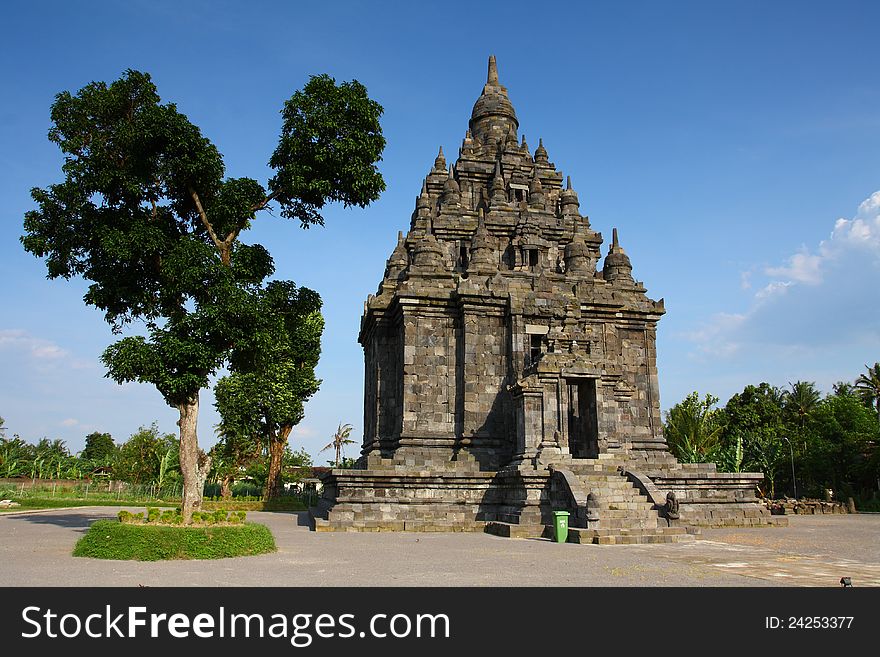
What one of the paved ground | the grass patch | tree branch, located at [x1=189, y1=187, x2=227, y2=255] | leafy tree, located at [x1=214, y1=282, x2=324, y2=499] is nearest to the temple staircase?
the paved ground

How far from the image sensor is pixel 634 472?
1958cm

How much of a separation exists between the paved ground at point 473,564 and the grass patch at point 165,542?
1.16 feet

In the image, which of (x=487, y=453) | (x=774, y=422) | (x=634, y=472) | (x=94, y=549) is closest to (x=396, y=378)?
(x=487, y=453)

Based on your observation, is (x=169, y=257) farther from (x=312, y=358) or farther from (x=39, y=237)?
(x=312, y=358)

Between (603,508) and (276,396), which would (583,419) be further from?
(276,396)

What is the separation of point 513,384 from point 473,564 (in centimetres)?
1131

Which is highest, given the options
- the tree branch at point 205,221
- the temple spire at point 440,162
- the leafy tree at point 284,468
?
the temple spire at point 440,162

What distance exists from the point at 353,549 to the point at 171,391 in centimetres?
508

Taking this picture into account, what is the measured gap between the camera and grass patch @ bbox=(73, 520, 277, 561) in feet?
37.5

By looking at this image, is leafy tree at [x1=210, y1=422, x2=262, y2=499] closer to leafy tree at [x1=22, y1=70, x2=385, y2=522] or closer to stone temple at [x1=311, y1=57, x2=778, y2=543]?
stone temple at [x1=311, y1=57, x2=778, y2=543]

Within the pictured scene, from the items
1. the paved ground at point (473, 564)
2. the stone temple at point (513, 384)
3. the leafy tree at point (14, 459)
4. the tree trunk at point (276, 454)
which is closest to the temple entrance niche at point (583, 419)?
the stone temple at point (513, 384)

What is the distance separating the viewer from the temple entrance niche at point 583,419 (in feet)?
71.9

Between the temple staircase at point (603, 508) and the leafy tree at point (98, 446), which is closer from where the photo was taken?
the temple staircase at point (603, 508)

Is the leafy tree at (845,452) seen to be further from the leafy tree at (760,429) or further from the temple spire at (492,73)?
the temple spire at (492,73)
